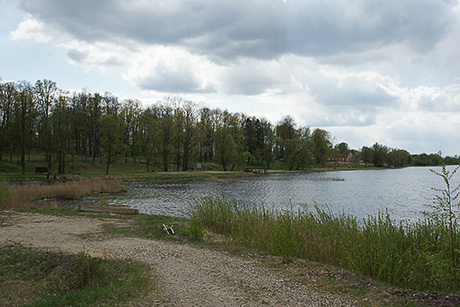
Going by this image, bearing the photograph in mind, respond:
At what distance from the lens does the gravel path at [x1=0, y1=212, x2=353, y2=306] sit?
239 inches

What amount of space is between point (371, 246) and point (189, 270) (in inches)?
180

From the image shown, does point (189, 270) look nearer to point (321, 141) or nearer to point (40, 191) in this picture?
point (40, 191)

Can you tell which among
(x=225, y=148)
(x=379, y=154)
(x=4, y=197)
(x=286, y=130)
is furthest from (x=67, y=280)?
(x=379, y=154)

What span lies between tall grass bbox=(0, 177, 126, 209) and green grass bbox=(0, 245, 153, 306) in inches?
431

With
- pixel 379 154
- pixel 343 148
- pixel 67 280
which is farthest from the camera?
pixel 343 148

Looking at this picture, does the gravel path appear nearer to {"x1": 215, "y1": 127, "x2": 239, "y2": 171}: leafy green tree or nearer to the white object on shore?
the white object on shore

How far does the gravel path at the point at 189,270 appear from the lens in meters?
6.08

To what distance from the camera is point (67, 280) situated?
6.95 m

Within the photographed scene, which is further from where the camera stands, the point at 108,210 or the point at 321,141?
the point at 321,141

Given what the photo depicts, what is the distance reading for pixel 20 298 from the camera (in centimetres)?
625

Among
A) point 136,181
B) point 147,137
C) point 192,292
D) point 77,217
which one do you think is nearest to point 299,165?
point 147,137

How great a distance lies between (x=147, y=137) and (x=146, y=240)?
4846cm

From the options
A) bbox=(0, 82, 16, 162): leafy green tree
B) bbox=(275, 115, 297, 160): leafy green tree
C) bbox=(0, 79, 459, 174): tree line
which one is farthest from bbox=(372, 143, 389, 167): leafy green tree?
bbox=(0, 82, 16, 162): leafy green tree

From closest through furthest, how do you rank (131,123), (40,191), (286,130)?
(40,191) < (131,123) < (286,130)
